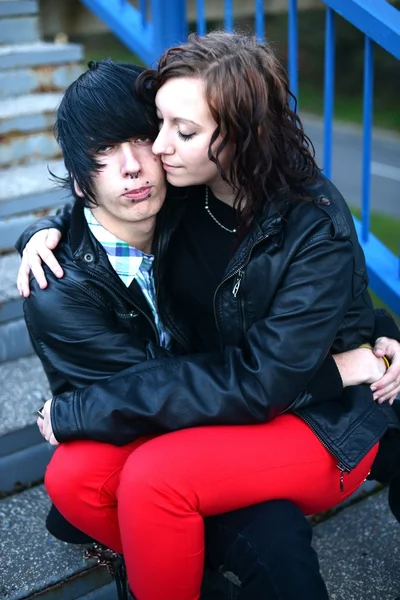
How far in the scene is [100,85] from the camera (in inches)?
78.5

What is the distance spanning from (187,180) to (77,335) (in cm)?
48

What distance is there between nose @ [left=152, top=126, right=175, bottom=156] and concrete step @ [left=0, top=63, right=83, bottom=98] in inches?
89.6

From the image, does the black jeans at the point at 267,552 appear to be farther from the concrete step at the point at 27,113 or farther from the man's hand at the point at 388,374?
the concrete step at the point at 27,113

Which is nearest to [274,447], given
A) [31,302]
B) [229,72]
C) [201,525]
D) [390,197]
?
[201,525]

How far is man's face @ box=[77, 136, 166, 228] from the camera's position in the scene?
1977 millimetres

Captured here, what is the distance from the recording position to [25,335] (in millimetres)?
3070

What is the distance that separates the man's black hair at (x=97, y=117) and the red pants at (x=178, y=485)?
27.3 inches

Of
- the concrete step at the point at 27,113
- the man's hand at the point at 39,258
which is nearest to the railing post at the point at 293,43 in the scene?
the man's hand at the point at 39,258

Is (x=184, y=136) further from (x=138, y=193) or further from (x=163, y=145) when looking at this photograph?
(x=138, y=193)

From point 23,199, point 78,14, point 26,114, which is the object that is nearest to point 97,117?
point 23,199

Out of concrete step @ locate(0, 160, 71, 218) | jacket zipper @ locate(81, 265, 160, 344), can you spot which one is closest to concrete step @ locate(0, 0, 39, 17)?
concrete step @ locate(0, 160, 71, 218)

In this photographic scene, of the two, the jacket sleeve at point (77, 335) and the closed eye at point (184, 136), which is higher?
the closed eye at point (184, 136)

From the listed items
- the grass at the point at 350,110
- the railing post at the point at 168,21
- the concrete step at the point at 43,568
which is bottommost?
the grass at the point at 350,110

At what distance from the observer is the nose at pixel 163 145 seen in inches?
74.7
